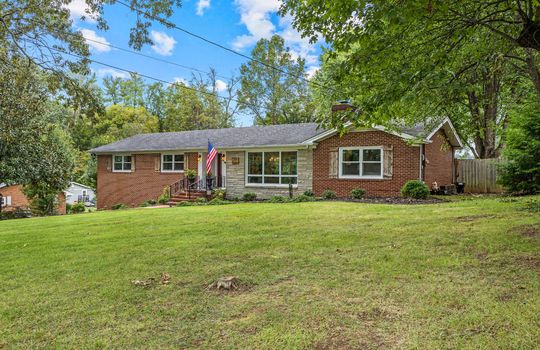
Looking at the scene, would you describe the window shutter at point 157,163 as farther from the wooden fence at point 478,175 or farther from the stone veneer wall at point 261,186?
the wooden fence at point 478,175

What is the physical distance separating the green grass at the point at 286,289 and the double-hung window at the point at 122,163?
54.7 ft

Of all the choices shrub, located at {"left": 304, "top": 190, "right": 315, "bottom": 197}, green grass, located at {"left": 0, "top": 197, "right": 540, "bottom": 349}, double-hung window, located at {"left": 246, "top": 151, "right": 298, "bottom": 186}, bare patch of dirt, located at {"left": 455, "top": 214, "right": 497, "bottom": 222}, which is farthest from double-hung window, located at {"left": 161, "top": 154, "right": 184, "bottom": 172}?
bare patch of dirt, located at {"left": 455, "top": 214, "right": 497, "bottom": 222}

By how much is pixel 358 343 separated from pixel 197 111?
39.3 m

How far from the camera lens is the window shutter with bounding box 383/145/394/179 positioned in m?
15.8

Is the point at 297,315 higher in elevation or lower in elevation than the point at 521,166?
lower

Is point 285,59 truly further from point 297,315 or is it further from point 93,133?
point 297,315

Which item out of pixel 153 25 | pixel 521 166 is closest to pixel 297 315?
pixel 153 25

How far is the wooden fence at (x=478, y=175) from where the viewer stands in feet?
60.0

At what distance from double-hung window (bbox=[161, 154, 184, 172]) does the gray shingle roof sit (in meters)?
0.59

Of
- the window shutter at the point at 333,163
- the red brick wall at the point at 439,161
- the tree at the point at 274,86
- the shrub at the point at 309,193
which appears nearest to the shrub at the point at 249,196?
the shrub at the point at 309,193

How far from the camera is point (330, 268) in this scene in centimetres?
468

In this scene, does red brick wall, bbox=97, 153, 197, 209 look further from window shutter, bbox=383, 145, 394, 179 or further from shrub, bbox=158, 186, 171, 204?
window shutter, bbox=383, 145, 394, 179

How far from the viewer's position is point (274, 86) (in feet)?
127

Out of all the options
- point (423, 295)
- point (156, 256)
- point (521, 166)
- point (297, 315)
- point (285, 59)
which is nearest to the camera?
point (297, 315)
